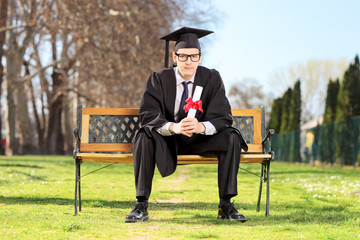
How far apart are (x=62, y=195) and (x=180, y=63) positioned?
326 cm

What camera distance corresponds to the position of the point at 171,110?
18.1 feet

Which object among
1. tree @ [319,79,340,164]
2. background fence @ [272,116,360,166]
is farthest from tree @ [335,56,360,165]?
tree @ [319,79,340,164]

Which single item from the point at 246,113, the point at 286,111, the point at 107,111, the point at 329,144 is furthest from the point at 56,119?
the point at 246,113

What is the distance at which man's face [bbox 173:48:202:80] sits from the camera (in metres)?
5.55

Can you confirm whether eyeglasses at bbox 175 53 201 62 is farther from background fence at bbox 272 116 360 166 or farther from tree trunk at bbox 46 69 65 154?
Answer: tree trunk at bbox 46 69 65 154

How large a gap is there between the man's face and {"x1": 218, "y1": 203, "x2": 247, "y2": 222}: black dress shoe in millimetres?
1484

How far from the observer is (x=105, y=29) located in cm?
2411

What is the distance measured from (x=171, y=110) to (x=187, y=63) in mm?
Answer: 548

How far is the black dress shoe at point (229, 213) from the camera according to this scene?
502cm

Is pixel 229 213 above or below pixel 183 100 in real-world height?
below

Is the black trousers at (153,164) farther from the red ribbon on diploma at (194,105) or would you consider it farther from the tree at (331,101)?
the tree at (331,101)

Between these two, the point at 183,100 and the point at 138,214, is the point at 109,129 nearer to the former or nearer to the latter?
the point at 183,100

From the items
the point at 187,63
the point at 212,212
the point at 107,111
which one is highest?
the point at 187,63

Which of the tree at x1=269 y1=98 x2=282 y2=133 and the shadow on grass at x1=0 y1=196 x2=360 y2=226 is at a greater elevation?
the tree at x1=269 y1=98 x2=282 y2=133
